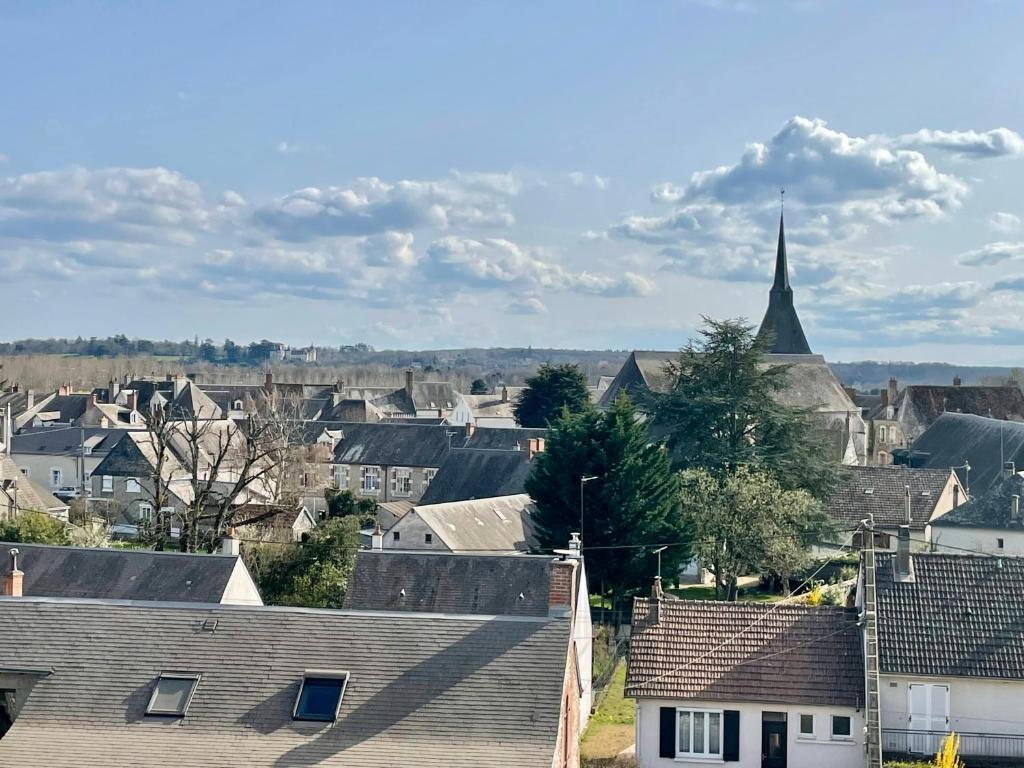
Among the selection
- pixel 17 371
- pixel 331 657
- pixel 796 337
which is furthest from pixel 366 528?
pixel 17 371

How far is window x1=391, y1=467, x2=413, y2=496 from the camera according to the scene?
70562 millimetres

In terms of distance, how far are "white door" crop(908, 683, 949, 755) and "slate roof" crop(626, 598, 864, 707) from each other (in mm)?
1876

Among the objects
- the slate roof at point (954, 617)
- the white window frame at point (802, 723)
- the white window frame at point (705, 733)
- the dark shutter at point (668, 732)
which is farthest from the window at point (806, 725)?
the dark shutter at point (668, 732)

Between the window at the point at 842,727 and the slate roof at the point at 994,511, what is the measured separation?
2365 centimetres

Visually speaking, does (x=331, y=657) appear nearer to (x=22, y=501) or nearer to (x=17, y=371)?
(x=22, y=501)

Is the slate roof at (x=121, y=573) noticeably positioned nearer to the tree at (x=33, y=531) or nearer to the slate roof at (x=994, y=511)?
the tree at (x=33, y=531)

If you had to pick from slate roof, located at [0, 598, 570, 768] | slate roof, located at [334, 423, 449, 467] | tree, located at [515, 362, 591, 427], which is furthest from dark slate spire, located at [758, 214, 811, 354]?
slate roof, located at [0, 598, 570, 768]

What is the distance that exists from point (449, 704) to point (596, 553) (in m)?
21.8

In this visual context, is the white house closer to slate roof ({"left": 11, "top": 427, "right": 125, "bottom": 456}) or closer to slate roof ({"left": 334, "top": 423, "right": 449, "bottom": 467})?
slate roof ({"left": 334, "top": 423, "right": 449, "bottom": 467})

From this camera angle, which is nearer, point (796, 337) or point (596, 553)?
point (596, 553)

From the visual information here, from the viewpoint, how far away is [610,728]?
27.8 meters

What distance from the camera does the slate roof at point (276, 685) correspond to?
54.1ft

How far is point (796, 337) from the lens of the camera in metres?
93.6

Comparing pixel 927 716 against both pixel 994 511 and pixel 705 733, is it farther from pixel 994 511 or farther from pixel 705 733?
pixel 994 511
